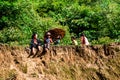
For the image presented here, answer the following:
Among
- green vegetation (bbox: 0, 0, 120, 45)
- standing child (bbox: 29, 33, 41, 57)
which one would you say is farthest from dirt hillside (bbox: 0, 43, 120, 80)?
green vegetation (bbox: 0, 0, 120, 45)

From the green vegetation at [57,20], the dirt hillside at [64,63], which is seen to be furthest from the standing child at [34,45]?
the green vegetation at [57,20]

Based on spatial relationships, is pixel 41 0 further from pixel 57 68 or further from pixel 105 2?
pixel 57 68

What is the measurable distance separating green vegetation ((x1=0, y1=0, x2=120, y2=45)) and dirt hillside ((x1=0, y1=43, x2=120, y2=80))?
5.09 m

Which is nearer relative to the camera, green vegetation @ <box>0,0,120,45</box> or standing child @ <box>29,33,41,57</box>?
standing child @ <box>29,33,41,57</box>

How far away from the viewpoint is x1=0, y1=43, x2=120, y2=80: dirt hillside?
50.9 ft

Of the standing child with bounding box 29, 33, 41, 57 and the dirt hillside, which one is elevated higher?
the standing child with bounding box 29, 33, 41, 57

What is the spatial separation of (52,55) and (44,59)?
0.41 m

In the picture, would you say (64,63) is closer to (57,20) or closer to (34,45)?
(34,45)

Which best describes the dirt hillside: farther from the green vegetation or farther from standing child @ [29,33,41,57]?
the green vegetation

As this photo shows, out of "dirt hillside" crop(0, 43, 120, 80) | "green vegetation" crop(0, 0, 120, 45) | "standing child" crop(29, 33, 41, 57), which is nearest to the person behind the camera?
"dirt hillside" crop(0, 43, 120, 80)

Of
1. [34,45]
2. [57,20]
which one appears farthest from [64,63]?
[57,20]

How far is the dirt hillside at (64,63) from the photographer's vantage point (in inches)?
611

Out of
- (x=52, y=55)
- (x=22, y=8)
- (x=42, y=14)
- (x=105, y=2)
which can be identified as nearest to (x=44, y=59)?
(x=52, y=55)

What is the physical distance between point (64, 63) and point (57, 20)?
8.97 m
